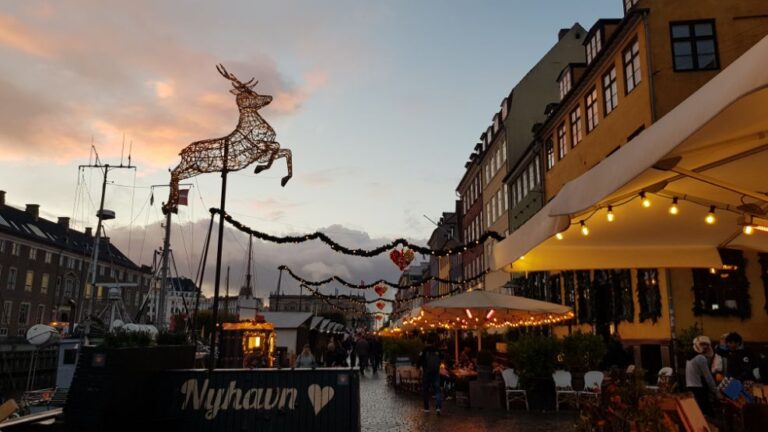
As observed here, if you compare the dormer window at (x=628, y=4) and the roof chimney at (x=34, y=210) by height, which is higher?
the roof chimney at (x=34, y=210)

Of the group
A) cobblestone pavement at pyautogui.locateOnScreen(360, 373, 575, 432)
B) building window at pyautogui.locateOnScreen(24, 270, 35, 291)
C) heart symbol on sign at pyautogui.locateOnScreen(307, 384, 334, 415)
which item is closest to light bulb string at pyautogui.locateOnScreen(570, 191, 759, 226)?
heart symbol on sign at pyautogui.locateOnScreen(307, 384, 334, 415)

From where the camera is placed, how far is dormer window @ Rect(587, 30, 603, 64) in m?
24.6

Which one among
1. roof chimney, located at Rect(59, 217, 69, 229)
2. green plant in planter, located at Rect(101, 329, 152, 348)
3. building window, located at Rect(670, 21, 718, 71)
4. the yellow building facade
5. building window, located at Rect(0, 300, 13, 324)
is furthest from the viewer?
roof chimney, located at Rect(59, 217, 69, 229)

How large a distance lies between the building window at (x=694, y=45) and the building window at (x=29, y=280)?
2802 inches

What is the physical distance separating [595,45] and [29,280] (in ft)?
223

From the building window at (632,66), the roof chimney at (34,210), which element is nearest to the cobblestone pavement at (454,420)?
the building window at (632,66)

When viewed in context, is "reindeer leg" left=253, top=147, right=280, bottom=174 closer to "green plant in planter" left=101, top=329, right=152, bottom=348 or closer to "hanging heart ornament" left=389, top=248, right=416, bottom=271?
"green plant in planter" left=101, top=329, right=152, bottom=348

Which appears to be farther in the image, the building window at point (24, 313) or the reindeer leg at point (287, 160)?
the building window at point (24, 313)

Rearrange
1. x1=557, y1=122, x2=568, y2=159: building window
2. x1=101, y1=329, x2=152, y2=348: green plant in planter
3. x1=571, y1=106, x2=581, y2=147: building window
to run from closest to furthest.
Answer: x1=101, y1=329, x2=152, y2=348: green plant in planter
x1=571, y1=106, x2=581, y2=147: building window
x1=557, y1=122, x2=568, y2=159: building window

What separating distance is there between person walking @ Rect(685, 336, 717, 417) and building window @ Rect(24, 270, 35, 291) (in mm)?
74764

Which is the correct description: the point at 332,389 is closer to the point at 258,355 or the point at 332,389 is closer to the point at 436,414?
the point at 436,414

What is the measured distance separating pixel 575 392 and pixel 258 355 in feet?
46.8

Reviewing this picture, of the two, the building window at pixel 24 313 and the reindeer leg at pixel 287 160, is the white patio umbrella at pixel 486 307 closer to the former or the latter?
the reindeer leg at pixel 287 160

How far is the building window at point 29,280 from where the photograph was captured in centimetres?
6831
